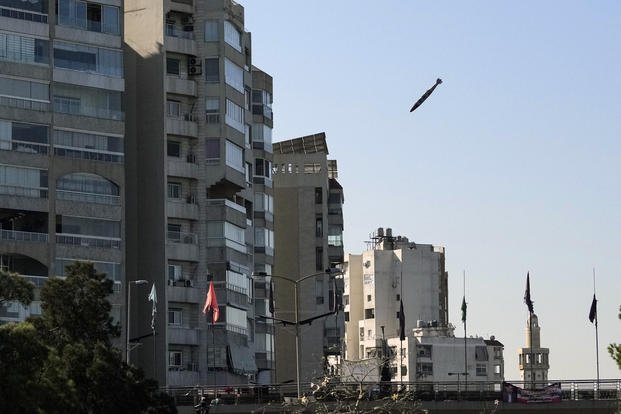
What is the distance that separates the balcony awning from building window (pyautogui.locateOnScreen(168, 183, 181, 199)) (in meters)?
10.5

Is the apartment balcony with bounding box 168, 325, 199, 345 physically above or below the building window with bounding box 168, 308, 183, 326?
below

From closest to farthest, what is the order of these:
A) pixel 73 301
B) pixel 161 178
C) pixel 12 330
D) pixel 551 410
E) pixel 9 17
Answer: pixel 12 330 → pixel 73 301 → pixel 551 410 → pixel 9 17 → pixel 161 178

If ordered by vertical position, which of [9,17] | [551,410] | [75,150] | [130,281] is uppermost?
[9,17]

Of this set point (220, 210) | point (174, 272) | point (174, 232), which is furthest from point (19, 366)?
point (220, 210)

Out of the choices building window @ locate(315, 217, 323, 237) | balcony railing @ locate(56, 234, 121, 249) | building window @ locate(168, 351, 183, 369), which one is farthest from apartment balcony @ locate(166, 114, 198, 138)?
building window @ locate(315, 217, 323, 237)

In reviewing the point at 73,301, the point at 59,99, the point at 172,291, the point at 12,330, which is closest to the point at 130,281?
the point at 172,291

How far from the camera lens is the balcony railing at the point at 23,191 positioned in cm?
12300

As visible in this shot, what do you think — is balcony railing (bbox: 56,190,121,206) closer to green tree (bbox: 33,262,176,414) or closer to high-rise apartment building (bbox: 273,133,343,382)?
green tree (bbox: 33,262,176,414)

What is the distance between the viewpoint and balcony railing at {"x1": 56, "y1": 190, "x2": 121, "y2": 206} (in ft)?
414

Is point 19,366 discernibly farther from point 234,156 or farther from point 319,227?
point 319,227

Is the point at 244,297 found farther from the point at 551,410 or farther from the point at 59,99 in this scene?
the point at 551,410

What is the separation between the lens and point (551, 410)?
110 metres

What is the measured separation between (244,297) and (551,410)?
1414 inches

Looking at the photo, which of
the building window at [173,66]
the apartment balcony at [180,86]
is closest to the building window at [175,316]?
the apartment balcony at [180,86]
